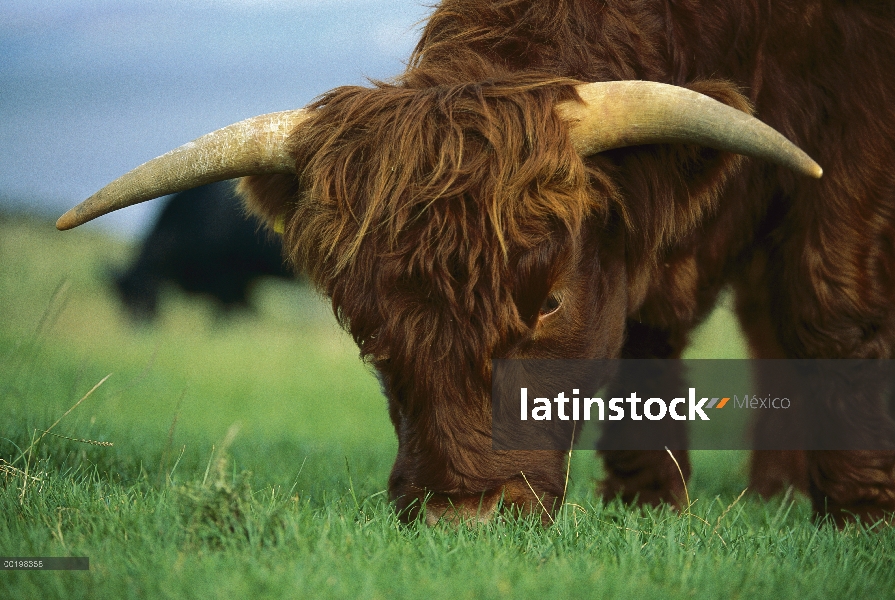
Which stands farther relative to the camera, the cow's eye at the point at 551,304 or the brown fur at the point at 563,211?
the cow's eye at the point at 551,304

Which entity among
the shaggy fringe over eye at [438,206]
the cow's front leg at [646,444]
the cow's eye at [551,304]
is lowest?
the cow's front leg at [646,444]

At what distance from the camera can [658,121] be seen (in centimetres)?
272

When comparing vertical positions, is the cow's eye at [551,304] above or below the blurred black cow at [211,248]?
below

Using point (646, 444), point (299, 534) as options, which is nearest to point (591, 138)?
point (299, 534)

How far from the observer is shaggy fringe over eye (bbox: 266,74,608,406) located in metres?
2.52

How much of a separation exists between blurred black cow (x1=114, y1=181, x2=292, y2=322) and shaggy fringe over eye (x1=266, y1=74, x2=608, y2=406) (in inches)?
348

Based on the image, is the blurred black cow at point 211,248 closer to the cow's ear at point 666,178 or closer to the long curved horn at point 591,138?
the long curved horn at point 591,138

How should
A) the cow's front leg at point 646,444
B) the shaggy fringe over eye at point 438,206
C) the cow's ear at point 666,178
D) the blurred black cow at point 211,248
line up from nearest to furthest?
the shaggy fringe over eye at point 438,206 → the cow's ear at point 666,178 → the cow's front leg at point 646,444 → the blurred black cow at point 211,248

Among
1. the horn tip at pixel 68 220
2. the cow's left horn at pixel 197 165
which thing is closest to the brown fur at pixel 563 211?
the cow's left horn at pixel 197 165

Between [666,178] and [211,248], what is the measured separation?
9.73 m

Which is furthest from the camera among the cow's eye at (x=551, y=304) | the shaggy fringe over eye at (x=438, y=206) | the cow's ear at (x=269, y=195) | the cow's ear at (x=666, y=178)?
the cow's ear at (x=269, y=195)

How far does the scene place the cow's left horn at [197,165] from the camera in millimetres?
2936

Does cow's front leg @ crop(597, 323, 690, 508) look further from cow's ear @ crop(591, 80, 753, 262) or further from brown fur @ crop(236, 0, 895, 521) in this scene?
cow's ear @ crop(591, 80, 753, 262)

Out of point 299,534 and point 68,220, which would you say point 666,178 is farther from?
point 68,220
